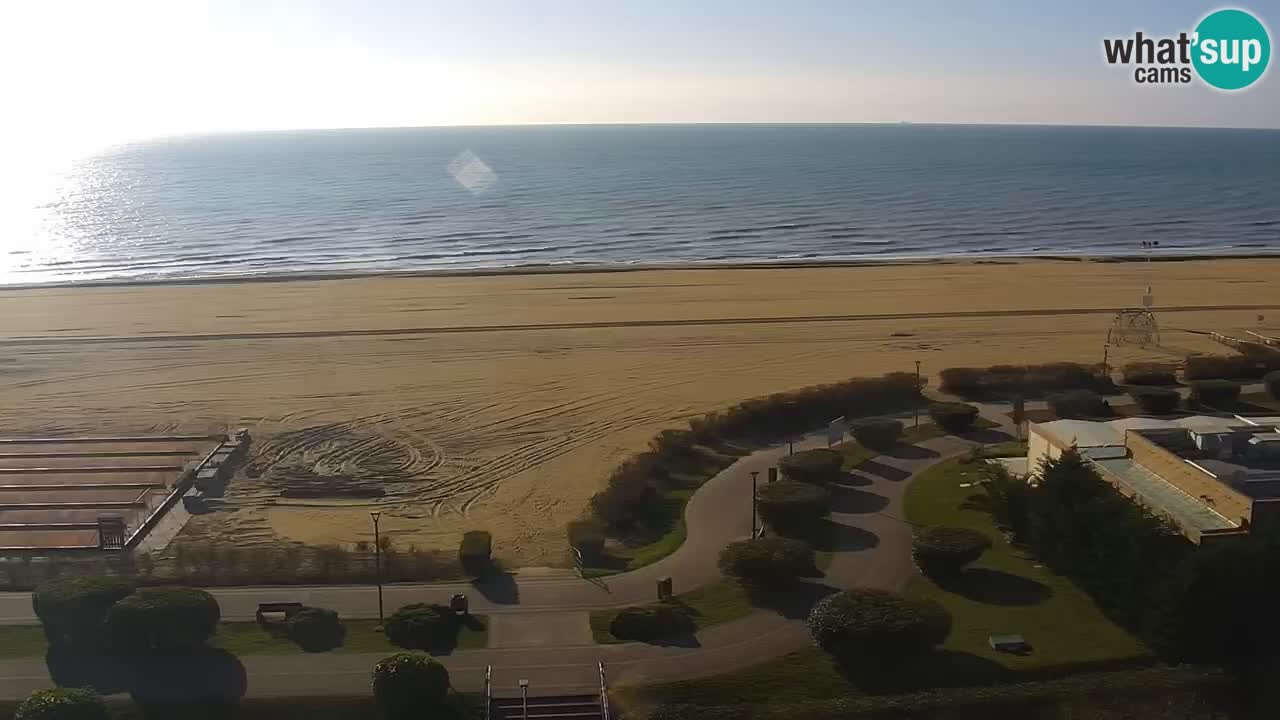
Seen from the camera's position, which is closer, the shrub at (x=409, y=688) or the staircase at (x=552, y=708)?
the shrub at (x=409, y=688)

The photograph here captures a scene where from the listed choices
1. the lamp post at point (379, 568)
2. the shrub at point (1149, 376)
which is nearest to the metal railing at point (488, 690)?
the lamp post at point (379, 568)

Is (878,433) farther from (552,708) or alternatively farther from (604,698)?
(552,708)

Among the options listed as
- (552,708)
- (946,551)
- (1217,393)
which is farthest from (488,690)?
(1217,393)

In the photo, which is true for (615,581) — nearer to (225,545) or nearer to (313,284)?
(225,545)

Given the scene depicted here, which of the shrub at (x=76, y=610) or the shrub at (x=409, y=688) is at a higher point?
the shrub at (x=76, y=610)

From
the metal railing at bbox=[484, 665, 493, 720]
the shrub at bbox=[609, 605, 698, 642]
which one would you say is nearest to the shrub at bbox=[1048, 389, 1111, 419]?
the shrub at bbox=[609, 605, 698, 642]

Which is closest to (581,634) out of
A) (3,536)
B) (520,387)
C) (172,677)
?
(172,677)

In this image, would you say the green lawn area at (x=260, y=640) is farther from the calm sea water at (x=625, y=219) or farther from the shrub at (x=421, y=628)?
the calm sea water at (x=625, y=219)
